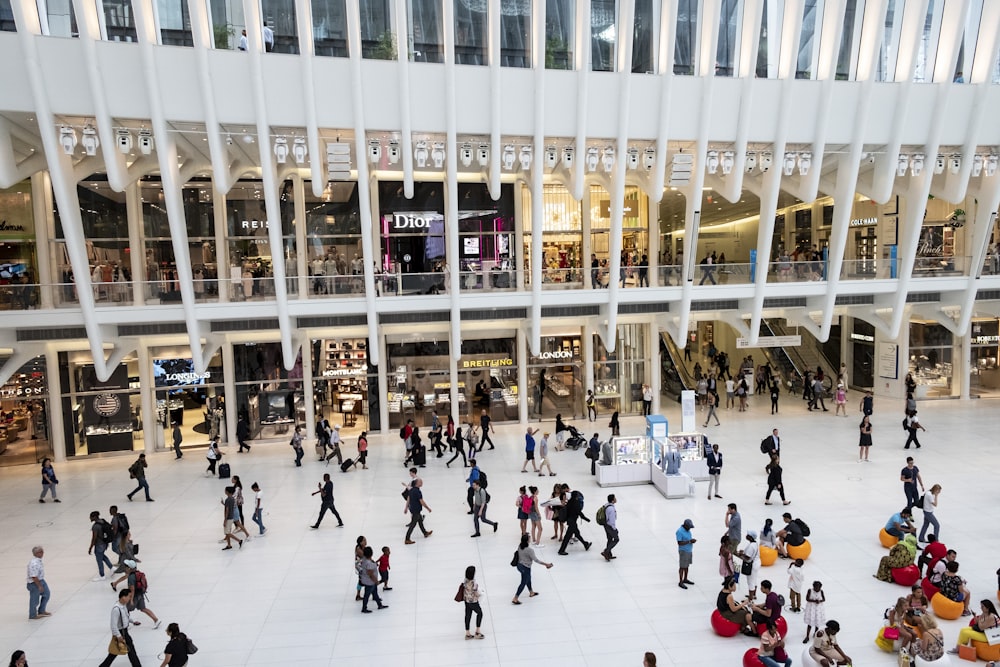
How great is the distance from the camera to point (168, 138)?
15.5 meters

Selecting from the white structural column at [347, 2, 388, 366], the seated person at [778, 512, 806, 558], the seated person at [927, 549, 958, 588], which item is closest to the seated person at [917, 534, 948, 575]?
the seated person at [927, 549, 958, 588]

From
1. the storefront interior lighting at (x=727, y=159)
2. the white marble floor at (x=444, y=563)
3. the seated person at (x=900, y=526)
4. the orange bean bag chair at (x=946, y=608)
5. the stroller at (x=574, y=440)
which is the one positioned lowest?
the white marble floor at (x=444, y=563)

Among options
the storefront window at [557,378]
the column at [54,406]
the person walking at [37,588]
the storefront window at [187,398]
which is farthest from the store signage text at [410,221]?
the person walking at [37,588]

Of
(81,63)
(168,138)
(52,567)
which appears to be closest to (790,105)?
(168,138)

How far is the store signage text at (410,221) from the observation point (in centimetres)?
2098

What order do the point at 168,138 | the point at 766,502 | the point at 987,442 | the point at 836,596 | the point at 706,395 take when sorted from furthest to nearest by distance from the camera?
the point at 706,395 → the point at 987,442 → the point at 168,138 → the point at 766,502 → the point at 836,596

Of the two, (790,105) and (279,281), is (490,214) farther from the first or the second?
(790,105)

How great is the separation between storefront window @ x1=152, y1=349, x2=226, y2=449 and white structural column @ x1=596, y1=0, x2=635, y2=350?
11.3 m

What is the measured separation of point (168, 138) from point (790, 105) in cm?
1463

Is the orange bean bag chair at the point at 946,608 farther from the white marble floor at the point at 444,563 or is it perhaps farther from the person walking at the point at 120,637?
the person walking at the point at 120,637

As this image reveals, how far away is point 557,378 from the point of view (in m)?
22.6

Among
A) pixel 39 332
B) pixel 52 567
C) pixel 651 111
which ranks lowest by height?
pixel 52 567

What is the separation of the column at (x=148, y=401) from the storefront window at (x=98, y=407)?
0.65ft

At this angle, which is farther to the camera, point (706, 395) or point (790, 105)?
point (706, 395)
